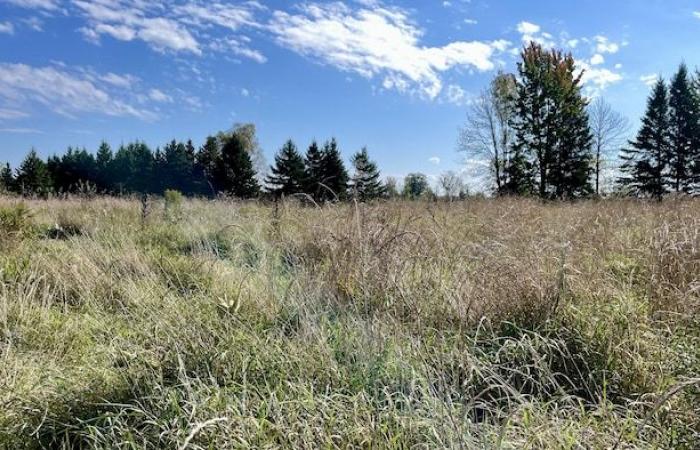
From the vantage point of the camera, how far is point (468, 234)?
519 cm

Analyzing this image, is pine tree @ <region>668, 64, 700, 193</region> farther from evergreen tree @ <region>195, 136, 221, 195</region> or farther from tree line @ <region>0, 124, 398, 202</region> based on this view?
evergreen tree @ <region>195, 136, 221, 195</region>

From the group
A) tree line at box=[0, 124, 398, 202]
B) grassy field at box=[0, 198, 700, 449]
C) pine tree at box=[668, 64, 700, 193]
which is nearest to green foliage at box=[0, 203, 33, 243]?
grassy field at box=[0, 198, 700, 449]

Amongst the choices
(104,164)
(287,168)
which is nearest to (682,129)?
(287,168)

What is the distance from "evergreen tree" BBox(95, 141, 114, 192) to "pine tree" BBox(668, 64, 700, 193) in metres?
51.8

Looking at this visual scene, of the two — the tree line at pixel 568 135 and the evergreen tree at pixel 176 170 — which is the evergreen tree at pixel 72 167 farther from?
the tree line at pixel 568 135

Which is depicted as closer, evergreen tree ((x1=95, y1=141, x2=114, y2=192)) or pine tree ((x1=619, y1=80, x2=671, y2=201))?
pine tree ((x1=619, y1=80, x2=671, y2=201))

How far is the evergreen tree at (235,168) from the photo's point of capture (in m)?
34.4

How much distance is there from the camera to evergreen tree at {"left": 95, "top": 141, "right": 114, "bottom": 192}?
46.9m

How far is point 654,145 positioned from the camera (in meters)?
27.1

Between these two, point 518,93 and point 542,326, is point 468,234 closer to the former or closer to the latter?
point 542,326

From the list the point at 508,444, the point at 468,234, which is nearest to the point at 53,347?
the point at 508,444

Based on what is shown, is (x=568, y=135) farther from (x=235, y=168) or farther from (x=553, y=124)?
(x=235, y=168)

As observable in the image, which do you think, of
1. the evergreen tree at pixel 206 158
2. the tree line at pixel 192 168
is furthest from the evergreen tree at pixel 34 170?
the evergreen tree at pixel 206 158

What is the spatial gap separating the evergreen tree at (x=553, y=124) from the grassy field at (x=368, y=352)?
2332 cm
